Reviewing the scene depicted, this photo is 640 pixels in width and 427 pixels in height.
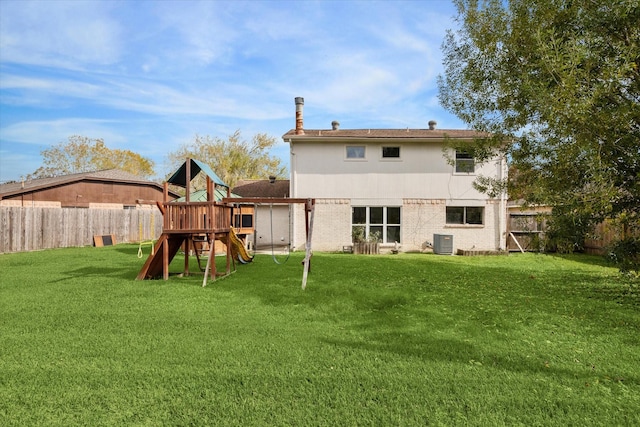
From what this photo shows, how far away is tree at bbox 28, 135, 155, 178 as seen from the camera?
4281 cm

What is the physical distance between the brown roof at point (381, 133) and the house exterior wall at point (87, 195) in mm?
13805

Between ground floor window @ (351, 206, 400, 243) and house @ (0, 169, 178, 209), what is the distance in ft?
35.2

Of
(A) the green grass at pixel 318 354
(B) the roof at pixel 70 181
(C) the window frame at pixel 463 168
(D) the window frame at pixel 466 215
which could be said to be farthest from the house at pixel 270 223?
(A) the green grass at pixel 318 354

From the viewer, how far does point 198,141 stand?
40656 mm

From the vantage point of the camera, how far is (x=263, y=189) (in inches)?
882

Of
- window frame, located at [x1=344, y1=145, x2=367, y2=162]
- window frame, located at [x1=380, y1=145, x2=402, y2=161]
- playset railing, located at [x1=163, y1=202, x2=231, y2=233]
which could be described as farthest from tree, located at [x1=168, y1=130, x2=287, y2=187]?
playset railing, located at [x1=163, y1=202, x2=231, y2=233]

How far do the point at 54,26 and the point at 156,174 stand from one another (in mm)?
37665

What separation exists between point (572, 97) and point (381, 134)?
13.3 meters

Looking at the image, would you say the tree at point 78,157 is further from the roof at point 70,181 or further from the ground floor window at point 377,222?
the ground floor window at point 377,222

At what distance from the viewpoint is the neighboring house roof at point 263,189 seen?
856 inches

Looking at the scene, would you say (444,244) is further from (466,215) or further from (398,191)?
(398,191)

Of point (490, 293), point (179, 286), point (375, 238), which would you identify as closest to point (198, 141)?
point (375, 238)

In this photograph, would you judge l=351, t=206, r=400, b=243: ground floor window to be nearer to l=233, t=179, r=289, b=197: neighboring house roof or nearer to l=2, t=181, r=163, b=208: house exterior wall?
l=233, t=179, r=289, b=197: neighboring house roof

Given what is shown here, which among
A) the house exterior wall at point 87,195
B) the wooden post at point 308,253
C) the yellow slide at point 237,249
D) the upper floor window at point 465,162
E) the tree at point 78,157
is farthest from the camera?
the tree at point 78,157
